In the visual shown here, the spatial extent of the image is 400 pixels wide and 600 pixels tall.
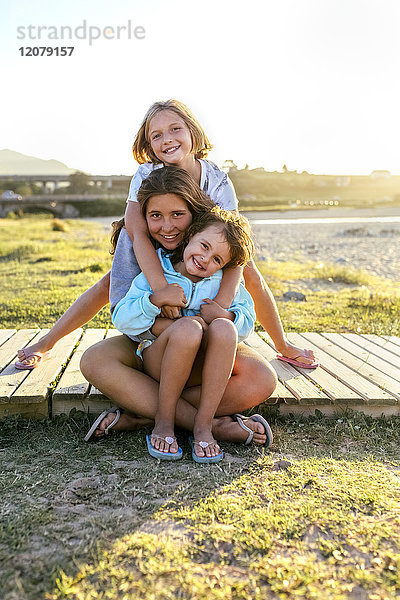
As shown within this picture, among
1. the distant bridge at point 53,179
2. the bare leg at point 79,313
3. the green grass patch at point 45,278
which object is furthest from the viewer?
the distant bridge at point 53,179

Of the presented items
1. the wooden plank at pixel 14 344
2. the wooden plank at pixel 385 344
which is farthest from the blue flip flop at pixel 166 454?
the wooden plank at pixel 385 344

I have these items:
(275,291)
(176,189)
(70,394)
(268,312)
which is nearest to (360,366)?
(268,312)

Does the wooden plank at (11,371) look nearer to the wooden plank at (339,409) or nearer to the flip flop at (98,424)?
the flip flop at (98,424)

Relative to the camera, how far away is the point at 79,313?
349 cm

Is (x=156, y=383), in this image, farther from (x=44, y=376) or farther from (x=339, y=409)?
(x=339, y=409)

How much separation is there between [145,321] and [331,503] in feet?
3.89

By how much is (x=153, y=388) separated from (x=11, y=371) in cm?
100

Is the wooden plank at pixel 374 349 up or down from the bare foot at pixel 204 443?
down

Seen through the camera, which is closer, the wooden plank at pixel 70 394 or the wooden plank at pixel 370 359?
the wooden plank at pixel 70 394

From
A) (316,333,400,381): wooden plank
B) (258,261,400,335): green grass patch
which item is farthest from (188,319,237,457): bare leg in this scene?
(258,261,400,335): green grass patch

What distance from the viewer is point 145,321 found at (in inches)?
111

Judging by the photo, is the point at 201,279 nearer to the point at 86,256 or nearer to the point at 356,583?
the point at 356,583

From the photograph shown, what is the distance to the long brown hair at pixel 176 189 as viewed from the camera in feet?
9.44

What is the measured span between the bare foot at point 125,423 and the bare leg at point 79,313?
2.64 ft
